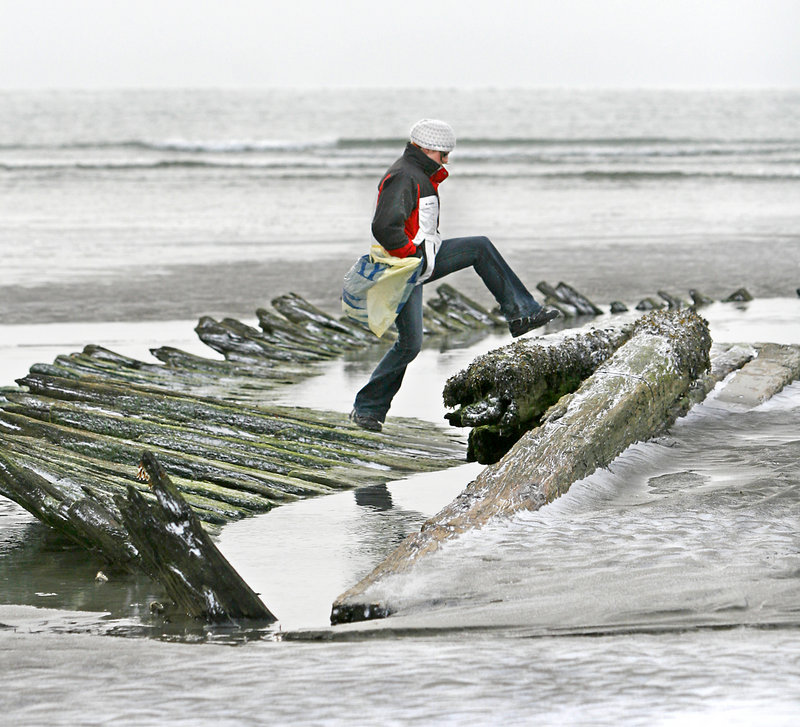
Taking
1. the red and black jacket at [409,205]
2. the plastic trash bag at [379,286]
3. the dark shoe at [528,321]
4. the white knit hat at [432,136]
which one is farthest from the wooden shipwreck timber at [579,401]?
the white knit hat at [432,136]

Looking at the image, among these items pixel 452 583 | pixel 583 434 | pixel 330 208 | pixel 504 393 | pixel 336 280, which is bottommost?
pixel 452 583

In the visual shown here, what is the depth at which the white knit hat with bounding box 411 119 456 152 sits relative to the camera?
626 cm

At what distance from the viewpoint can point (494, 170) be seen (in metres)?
40.1

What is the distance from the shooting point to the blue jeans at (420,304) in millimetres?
6727

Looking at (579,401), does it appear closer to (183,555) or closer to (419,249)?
(419,249)

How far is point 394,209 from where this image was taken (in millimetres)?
6211

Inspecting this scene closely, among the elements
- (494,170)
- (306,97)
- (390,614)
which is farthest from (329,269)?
(306,97)

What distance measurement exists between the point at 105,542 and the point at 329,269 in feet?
41.9

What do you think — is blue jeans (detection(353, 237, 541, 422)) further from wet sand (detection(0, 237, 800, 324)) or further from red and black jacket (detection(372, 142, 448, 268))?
wet sand (detection(0, 237, 800, 324))

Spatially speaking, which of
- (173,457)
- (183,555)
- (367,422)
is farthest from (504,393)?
(183,555)

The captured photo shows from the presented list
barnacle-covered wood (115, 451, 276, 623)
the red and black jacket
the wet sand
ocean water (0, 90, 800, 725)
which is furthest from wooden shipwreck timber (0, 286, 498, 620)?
the wet sand

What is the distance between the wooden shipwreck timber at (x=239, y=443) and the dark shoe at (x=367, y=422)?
7 cm

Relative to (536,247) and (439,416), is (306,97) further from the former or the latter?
(439,416)

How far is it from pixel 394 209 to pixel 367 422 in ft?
4.43
